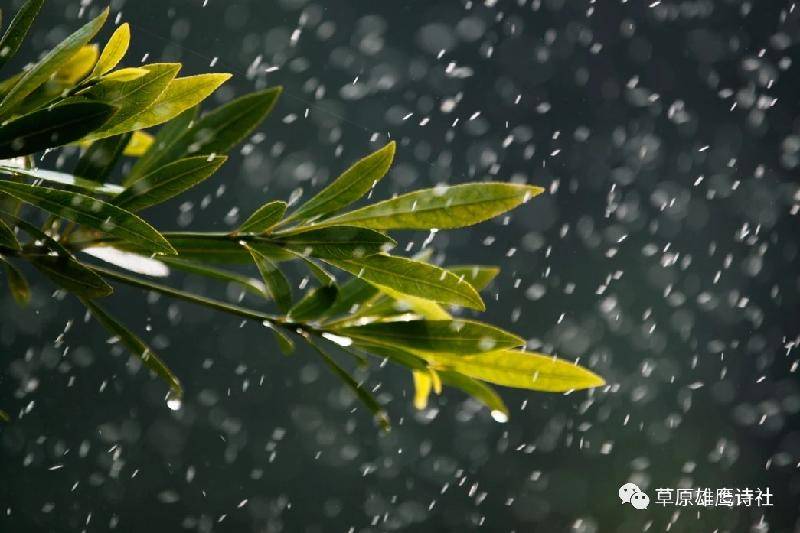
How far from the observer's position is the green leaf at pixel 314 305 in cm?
50

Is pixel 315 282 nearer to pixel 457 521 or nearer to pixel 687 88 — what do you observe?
pixel 457 521

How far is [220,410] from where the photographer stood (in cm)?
167

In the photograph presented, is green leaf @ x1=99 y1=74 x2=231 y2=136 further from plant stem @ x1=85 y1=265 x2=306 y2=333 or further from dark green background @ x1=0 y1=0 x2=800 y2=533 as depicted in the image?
dark green background @ x1=0 y1=0 x2=800 y2=533

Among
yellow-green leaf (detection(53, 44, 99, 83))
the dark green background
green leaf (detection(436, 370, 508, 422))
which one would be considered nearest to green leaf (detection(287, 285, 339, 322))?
green leaf (detection(436, 370, 508, 422))

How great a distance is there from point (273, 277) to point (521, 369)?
0.54 ft

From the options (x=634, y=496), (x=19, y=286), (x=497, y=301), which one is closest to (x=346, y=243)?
(x=19, y=286)

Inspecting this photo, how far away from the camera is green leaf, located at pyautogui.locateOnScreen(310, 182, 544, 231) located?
17.3 inches

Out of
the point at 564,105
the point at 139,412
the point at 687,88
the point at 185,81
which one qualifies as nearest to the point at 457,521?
the point at 139,412

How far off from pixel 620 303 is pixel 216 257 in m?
1.62

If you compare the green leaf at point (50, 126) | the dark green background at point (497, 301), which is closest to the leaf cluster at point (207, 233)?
the green leaf at point (50, 126)

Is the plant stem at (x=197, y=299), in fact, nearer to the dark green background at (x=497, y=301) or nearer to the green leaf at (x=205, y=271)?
the green leaf at (x=205, y=271)

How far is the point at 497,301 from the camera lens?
6.22ft

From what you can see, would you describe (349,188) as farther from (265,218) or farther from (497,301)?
(497,301)

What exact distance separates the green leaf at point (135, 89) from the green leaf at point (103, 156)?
11cm
